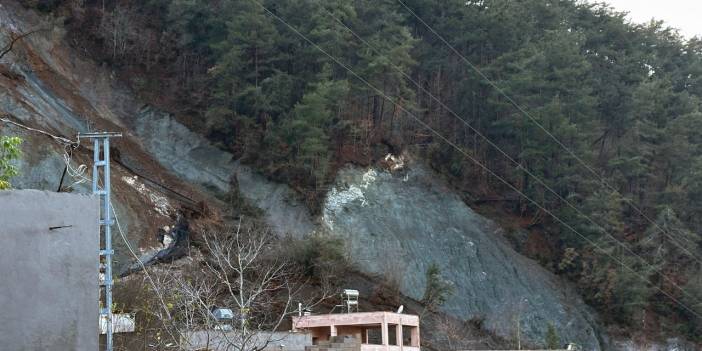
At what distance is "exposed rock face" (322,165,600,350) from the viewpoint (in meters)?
41.4

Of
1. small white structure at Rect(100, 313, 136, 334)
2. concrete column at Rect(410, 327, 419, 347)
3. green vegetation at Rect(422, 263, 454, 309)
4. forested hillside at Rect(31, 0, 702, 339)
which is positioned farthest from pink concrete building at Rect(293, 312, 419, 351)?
small white structure at Rect(100, 313, 136, 334)

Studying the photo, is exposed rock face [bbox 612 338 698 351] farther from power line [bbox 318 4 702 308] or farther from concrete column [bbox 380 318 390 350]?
concrete column [bbox 380 318 390 350]

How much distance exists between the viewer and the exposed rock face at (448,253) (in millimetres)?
41438

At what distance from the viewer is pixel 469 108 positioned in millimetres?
51562

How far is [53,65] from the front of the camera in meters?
41.6

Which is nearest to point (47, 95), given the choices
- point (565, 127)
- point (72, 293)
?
point (565, 127)

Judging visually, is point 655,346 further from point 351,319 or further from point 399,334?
point 351,319

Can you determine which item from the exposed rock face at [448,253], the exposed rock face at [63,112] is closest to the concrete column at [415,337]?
the exposed rock face at [448,253]

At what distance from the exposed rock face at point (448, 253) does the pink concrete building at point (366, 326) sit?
5116 millimetres

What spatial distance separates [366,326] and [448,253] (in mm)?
9985

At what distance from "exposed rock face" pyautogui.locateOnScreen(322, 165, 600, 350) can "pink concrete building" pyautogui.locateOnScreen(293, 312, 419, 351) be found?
16.8 feet

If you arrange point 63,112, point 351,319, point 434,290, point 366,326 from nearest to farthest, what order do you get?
point 351,319
point 366,326
point 63,112
point 434,290

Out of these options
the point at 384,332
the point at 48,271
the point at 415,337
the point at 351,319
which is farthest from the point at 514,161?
the point at 48,271

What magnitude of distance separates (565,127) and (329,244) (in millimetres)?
14785
